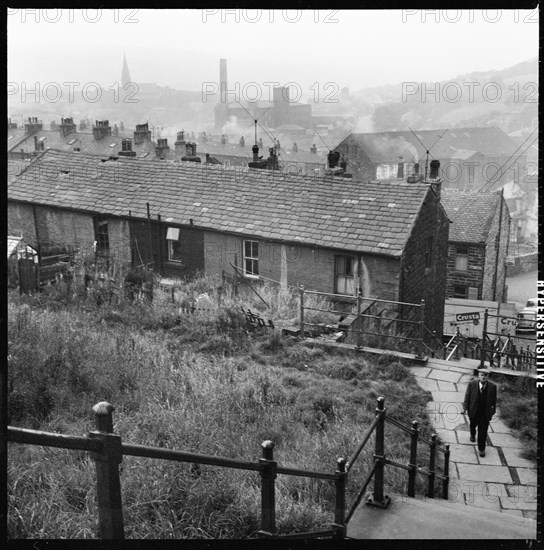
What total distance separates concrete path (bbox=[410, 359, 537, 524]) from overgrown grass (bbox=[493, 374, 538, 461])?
0.38 ft

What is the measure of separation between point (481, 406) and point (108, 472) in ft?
20.0

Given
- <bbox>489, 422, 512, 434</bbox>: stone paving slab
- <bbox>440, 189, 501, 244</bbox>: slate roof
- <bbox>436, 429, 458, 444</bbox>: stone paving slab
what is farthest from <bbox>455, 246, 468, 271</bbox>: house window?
<bbox>436, 429, 458, 444</bbox>: stone paving slab

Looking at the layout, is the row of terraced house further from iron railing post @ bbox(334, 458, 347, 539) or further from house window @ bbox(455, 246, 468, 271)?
iron railing post @ bbox(334, 458, 347, 539)

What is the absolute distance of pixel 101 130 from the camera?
139ft

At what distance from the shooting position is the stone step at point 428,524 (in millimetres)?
4680

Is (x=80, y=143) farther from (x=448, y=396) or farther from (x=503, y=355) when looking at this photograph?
(x=448, y=396)

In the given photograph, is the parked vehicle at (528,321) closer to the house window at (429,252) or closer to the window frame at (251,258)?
the house window at (429,252)

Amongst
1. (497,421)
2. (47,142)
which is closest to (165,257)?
(497,421)

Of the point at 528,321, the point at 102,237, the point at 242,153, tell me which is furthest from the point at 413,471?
the point at 242,153

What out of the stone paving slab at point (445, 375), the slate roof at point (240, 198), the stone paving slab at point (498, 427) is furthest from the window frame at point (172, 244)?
the stone paving slab at point (498, 427)

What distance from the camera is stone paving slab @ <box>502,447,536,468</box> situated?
7629 millimetres

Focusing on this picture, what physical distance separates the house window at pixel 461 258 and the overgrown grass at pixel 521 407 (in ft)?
63.2
